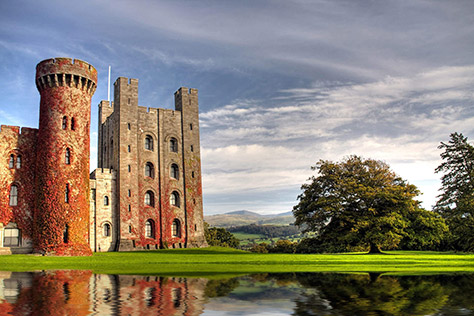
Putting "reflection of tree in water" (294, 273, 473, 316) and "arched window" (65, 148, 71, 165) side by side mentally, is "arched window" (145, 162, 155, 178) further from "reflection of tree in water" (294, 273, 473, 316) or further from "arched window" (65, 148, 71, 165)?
"reflection of tree in water" (294, 273, 473, 316)

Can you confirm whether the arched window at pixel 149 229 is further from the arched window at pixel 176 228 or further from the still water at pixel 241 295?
the still water at pixel 241 295

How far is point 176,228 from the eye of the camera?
49438 millimetres

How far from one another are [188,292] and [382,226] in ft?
110

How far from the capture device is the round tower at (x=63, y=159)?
3428cm

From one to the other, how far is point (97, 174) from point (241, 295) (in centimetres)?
3778

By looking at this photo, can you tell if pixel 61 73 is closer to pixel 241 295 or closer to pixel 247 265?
pixel 247 265

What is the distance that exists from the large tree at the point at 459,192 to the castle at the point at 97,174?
30.3 m

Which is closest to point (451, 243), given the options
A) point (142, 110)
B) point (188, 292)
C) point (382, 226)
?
point (382, 226)

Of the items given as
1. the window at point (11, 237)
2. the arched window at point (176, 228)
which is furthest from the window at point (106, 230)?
the window at point (11, 237)

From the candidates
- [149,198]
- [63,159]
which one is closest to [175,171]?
[149,198]

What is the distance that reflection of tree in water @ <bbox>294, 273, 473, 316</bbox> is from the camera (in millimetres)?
8859

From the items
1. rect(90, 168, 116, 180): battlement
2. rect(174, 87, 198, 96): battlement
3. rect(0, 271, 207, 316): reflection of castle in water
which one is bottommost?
rect(0, 271, 207, 316): reflection of castle in water

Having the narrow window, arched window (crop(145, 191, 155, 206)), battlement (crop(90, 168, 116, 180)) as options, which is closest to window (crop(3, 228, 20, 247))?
the narrow window

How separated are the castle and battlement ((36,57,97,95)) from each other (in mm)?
95
